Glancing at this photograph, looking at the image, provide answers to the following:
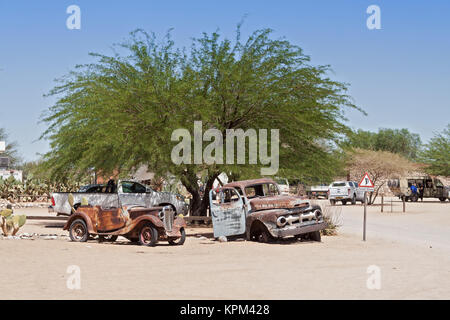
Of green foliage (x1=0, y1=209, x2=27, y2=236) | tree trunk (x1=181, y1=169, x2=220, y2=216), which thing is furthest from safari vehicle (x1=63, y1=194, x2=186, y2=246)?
tree trunk (x1=181, y1=169, x2=220, y2=216)

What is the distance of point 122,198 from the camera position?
1034 inches

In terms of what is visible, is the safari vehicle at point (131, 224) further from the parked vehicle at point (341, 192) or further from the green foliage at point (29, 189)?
the parked vehicle at point (341, 192)

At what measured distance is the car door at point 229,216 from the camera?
63.0ft

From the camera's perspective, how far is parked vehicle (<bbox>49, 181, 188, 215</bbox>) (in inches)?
1033

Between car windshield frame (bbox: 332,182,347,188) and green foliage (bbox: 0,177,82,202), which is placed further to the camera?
car windshield frame (bbox: 332,182,347,188)

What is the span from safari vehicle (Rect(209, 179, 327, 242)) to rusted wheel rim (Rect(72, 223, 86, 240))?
4110 mm

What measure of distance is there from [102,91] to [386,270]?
14212 millimetres

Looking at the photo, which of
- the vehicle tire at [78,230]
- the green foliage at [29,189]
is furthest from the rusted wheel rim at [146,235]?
the green foliage at [29,189]

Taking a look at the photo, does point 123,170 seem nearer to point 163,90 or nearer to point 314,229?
point 163,90

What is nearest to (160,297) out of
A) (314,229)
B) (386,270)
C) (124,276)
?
(124,276)

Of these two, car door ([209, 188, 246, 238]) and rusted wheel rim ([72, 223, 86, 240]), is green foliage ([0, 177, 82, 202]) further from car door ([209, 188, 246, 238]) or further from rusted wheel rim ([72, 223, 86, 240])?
car door ([209, 188, 246, 238])

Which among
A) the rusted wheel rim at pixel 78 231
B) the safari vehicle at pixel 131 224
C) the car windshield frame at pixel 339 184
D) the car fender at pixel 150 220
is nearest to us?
the car fender at pixel 150 220

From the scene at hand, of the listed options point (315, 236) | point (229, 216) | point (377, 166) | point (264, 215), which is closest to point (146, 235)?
point (229, 216)
